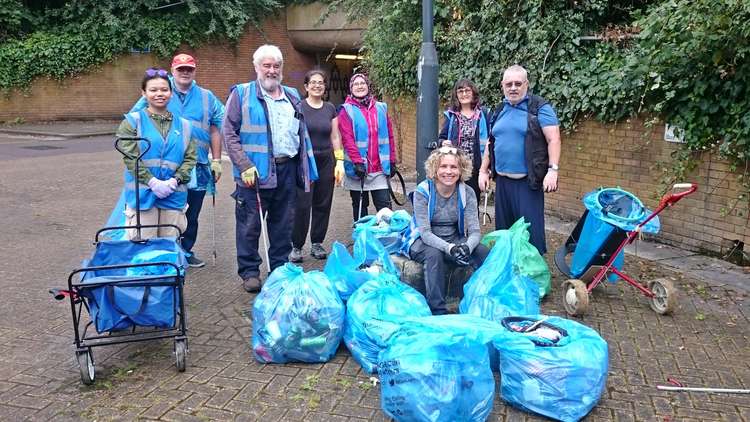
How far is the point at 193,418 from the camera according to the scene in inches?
122

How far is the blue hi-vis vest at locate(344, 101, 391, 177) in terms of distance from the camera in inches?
228

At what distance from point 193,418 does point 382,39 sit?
27.9 feet

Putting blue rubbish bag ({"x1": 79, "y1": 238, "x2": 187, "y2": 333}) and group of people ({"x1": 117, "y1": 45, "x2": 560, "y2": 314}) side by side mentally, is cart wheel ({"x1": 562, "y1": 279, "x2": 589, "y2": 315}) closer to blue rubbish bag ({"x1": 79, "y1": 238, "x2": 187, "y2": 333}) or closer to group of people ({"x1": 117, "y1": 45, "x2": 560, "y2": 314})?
group of people ({"x1": 117, "y1": 45, "x2": 560, "y2": 314})

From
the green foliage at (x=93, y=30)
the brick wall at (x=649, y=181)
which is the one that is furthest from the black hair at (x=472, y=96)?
the green foliage at (x=93, y=30)

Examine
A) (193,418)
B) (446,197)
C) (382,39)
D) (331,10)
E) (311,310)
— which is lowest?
(193,418)

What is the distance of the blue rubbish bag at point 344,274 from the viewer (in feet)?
13.0

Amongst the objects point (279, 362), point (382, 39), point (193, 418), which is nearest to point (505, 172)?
point (279, 362)

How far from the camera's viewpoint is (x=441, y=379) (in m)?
2.87

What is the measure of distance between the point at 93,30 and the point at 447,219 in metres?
19.8

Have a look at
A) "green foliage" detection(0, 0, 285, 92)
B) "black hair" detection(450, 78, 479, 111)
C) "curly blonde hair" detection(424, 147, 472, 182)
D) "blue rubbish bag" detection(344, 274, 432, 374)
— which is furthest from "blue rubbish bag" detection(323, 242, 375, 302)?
"green foliage" detection(0, 0, 285, 92)

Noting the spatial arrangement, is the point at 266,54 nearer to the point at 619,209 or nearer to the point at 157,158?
the point at 157,158

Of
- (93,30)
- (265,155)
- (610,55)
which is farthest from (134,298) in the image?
(93,30)

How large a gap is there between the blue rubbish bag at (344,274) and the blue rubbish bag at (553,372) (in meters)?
1.09

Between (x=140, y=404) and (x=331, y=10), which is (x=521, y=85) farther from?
(x=331, y=10)
